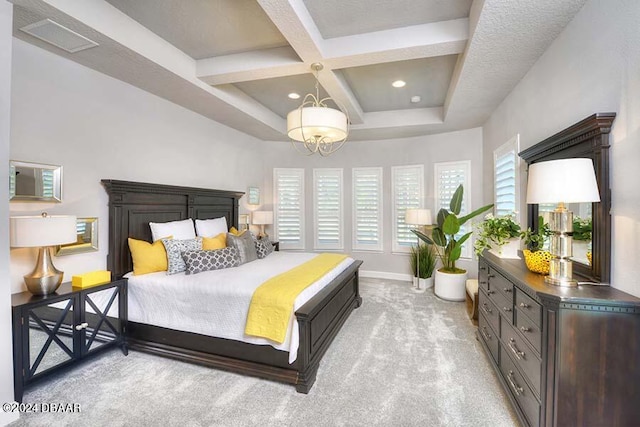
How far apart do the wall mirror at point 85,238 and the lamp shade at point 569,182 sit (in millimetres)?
3834

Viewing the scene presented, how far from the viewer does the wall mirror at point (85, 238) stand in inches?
107

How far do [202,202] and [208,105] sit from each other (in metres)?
1.35

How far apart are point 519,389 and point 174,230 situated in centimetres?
360

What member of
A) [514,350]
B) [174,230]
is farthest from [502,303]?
[174,230]

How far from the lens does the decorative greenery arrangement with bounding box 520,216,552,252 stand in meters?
2.19

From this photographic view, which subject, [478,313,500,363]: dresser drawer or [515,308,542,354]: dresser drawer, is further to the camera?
[478,313,500,363]: dresser drawer

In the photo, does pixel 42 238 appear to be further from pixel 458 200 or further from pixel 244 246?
pixel 458 200

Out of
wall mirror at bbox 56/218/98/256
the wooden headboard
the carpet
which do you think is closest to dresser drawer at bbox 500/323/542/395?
the carpet

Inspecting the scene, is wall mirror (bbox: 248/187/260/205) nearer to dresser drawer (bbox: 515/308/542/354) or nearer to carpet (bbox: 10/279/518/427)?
carpet (bbox: 10/279/518/427)

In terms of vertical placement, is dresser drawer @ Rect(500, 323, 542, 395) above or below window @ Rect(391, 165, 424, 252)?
below

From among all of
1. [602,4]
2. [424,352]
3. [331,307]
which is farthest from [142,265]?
[602,4]

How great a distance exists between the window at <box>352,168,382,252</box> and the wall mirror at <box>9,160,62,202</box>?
449cm

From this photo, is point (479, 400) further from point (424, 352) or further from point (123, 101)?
point (123, 101)

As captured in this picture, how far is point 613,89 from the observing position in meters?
1.68
